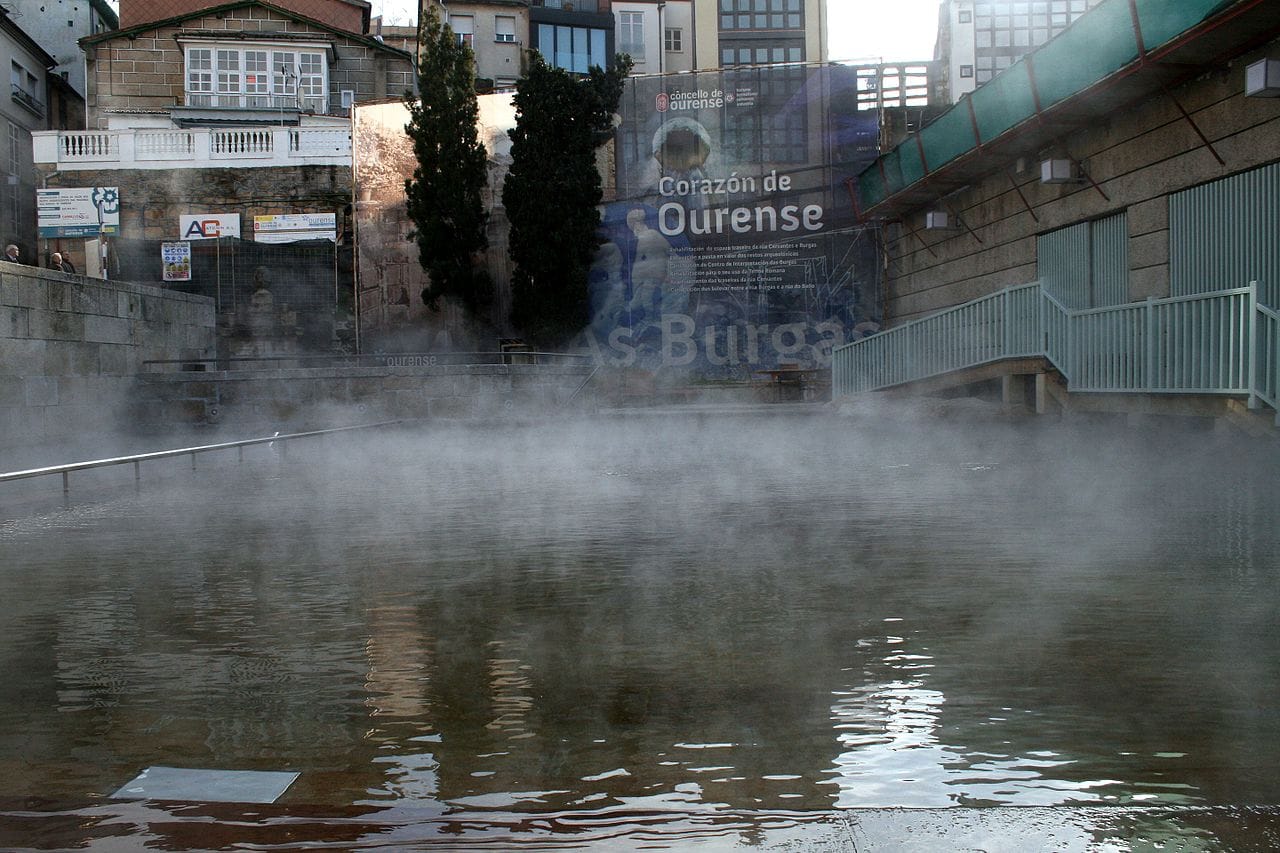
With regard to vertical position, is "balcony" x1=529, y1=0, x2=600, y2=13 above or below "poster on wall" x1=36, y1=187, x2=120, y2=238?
above

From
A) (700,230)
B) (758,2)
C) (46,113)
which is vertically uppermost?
(758,2)

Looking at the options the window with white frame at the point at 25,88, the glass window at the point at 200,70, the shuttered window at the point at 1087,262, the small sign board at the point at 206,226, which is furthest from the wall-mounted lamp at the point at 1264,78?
the window with white frame at the point at 25,88

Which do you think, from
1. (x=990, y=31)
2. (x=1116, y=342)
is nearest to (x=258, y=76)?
(x=1116, y=342)

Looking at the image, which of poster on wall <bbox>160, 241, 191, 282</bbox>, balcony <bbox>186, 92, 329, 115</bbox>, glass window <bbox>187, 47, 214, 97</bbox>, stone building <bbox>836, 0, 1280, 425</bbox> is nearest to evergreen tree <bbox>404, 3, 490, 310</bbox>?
poster on wall <bbox>160, 241, 191, 282</bbox>

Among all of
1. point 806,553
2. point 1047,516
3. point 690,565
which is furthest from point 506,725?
point 1047,516

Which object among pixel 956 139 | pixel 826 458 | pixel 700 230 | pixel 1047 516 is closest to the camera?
pixel 1047 516

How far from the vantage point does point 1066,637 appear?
16.0ft

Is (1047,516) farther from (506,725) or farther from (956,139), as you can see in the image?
(956,139)

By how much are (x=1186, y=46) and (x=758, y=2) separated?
5460 centimetres

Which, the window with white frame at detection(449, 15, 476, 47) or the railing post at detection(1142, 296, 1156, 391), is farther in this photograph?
the window with white frame at detection(449, 15, 476, 47)

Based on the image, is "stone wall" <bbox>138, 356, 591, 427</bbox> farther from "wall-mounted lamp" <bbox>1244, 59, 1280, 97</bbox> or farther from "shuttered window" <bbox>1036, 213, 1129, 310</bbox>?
"wall-mounted lamp" <bbox>1244, 59, 1280, 97</bbox>

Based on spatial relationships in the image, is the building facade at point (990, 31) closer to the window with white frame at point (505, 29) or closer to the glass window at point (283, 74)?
the window with white frame at point (505, 29)

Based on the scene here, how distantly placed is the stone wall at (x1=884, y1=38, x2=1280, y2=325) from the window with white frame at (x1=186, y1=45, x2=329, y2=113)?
24158 mm

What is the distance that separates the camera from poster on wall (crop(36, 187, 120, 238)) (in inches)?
1215
